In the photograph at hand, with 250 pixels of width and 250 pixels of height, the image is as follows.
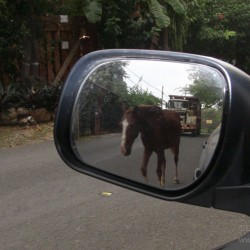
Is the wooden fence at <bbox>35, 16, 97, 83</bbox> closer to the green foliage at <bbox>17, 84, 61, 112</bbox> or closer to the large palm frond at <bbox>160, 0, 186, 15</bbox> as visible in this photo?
the green foliage at <bbox>17, 84, 61, 112</bbox>

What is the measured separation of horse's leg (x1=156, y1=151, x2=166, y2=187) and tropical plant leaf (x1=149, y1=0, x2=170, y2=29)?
10.5m

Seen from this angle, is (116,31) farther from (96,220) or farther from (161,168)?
(161,168)

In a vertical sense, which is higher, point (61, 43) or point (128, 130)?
point (61, 43)

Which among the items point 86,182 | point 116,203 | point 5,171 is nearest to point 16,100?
point 5,171

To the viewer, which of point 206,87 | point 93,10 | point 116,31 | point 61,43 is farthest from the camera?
point 61,43

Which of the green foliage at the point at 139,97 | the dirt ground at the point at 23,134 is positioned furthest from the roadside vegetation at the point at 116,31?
the green foliage at the point at 139,97

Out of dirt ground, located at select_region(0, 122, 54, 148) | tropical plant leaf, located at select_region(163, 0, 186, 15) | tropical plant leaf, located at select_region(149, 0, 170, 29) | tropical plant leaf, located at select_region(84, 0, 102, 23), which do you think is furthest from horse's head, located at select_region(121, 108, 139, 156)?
tropical plant leaf, located at select_region(163, 0, 186, 15)

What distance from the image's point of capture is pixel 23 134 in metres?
9.45

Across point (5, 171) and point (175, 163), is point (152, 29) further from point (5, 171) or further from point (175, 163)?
point (175, 163)

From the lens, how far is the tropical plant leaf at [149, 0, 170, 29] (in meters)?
11.8

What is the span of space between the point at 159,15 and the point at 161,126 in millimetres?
10589

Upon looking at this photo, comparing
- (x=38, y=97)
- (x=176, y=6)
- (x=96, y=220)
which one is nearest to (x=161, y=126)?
(x=96, y=220)

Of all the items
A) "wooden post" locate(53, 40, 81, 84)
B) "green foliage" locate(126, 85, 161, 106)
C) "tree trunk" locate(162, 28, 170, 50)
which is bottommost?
"green foliage" locate(126, 85, 161, 106)

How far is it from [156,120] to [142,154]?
0.13 metres
